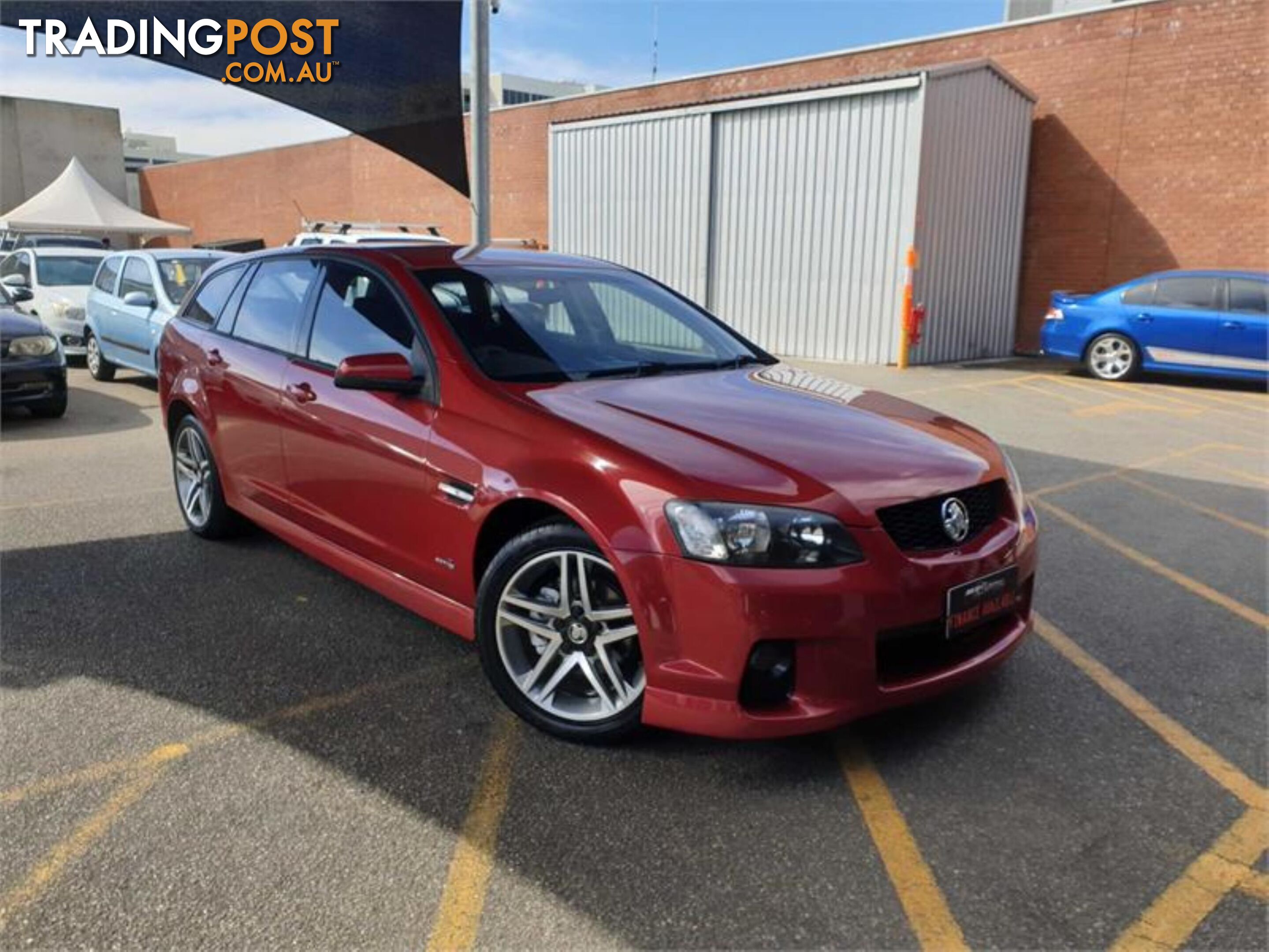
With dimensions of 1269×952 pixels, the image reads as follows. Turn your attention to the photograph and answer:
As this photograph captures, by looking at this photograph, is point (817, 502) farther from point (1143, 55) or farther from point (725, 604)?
point (1143, 55)

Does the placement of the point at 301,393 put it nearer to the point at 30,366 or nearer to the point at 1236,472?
the point at 30,366

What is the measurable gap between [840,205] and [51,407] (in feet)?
34.1

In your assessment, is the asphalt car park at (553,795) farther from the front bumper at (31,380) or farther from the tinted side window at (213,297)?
the front bumper at (31,380)

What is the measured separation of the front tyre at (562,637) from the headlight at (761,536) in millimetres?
316

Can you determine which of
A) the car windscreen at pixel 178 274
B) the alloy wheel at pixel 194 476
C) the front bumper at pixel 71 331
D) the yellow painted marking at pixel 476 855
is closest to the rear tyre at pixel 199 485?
the alloy wheel at pixel 194 476

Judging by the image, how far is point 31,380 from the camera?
8.84 metres

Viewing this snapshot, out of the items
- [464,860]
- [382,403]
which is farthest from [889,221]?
[464,860]

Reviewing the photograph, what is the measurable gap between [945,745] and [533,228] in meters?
22.4

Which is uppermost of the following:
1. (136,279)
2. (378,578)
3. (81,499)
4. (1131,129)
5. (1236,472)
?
(1131,129)

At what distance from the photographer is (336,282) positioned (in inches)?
165

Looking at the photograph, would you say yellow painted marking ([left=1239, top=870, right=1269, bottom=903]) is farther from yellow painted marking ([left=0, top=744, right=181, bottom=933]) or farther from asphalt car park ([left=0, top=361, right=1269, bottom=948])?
yellow painted marking ([left=0, top=744, right=181, bottom=933])

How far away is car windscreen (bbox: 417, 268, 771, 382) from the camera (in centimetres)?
367

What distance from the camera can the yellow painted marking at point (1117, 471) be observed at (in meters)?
6.73

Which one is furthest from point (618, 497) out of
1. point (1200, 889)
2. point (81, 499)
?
point (81, 499)
